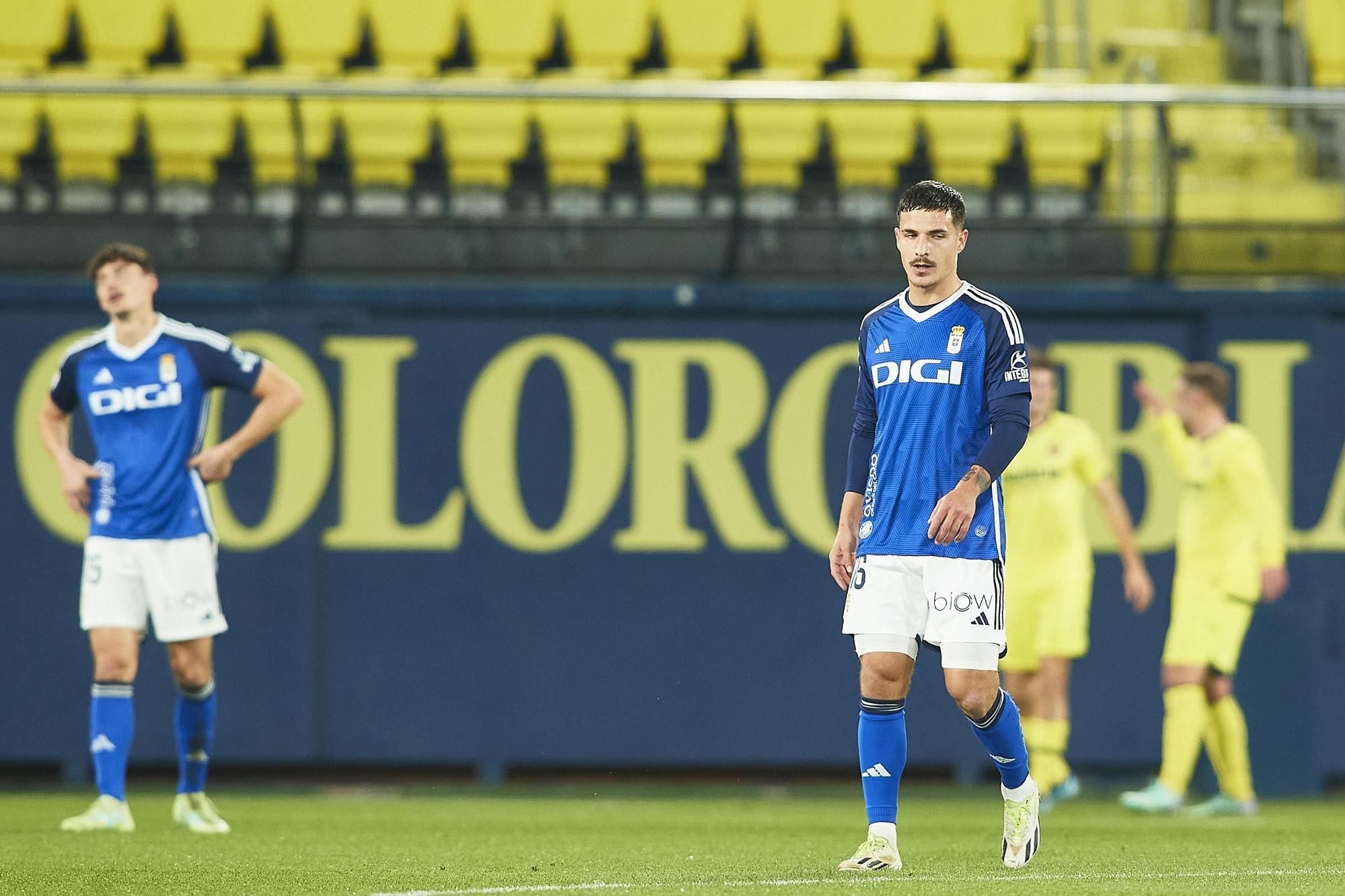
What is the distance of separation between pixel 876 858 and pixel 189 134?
19.9 feet

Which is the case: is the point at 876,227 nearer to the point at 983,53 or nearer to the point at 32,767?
the point at 983,53

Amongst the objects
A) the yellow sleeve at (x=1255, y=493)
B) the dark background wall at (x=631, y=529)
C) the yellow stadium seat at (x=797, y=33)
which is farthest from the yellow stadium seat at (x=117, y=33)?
the yellow sleeve at (x=1255, y=493)

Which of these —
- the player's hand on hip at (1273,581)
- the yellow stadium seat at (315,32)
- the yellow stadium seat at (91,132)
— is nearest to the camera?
the player's hand on hip at (1273,581)

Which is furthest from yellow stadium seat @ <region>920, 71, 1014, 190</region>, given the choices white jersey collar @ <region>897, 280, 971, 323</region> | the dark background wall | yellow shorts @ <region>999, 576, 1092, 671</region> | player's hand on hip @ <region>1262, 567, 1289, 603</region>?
white jersey collar @ <region>897, 280, 971, 323</region>

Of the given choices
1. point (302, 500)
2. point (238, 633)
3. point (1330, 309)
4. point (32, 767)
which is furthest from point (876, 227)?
point (32, 767)

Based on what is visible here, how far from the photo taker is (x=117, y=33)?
458 inches

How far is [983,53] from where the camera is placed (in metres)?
12.2

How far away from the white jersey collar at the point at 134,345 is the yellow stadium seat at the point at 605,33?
513 centimetres

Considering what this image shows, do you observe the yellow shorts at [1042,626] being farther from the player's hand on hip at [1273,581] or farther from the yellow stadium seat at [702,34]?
the yellow stadium seat at [702,34]

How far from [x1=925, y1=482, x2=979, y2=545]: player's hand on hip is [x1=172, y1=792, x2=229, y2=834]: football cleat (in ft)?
11.1

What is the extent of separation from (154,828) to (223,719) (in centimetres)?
224

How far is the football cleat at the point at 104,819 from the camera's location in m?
7.07

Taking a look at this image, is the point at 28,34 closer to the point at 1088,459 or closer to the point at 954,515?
the point at 1088,459

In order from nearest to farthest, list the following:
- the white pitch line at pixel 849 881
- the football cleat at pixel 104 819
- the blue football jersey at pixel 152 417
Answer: the white pitch line at pixel 849 881
the football cleat at pixel 104 819
the blue football jersey at pixel 152 417
